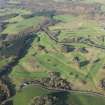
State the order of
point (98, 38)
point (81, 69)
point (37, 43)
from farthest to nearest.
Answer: point (98, 38) < point (37, 43) < point (81, 69)

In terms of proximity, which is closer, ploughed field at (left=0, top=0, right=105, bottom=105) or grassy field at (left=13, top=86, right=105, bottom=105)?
grassy field at (left=13, top=86, right=105, bottom=105)

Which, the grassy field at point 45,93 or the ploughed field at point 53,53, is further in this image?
the ploughed field at point 53,53

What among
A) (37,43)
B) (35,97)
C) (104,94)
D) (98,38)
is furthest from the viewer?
(98,38)

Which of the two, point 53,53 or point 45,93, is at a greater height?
point 53,53

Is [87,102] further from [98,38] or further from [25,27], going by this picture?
[25,27]

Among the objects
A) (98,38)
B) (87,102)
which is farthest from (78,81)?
(98,38)

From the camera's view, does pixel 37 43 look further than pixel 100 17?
No

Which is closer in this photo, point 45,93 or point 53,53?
point 45,93
